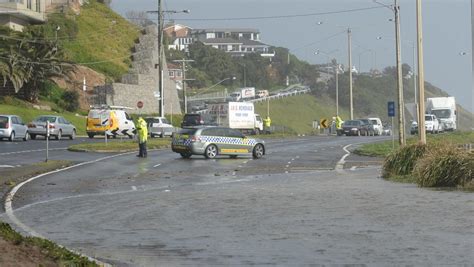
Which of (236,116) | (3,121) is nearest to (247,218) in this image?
(3,121)

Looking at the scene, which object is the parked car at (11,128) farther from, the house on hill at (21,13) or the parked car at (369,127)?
the parked car at (369,127)

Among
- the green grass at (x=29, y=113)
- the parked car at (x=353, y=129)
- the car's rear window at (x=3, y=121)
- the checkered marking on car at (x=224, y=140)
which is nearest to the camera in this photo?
the checkered marking on car at (x=224, y=140)

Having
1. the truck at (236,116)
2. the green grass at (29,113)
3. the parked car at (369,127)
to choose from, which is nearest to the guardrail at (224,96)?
the truck at (236,116)

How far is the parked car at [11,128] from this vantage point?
48469 millimetres

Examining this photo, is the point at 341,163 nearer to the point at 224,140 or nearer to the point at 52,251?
the point at 224,140

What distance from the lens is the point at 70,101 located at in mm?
77375

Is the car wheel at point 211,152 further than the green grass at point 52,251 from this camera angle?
Yes

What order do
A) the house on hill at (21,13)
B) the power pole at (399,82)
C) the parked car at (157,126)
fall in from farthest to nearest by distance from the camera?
the house on hill at (21,13), the parked car at (157,126), the power pole at (399,82)

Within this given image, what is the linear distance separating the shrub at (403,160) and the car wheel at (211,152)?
12.3 metres

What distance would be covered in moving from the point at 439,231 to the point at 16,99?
60.9 meters

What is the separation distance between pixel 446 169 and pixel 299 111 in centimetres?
10243

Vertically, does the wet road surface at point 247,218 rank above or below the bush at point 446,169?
below

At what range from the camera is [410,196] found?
20.0m

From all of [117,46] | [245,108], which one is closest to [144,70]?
[117,46]
